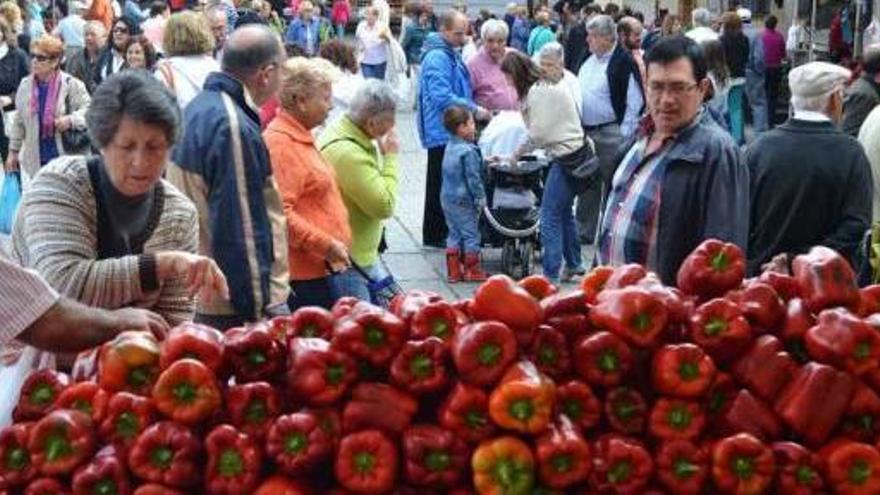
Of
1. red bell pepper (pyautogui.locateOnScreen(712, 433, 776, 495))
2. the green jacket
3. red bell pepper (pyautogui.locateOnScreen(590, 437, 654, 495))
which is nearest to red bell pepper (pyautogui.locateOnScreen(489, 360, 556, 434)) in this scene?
red bell pepper (pyautogui.locateOnScreen(590, 437, 654, 495))

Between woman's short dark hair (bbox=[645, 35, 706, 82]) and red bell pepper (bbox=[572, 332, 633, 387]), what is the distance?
2.24 meters

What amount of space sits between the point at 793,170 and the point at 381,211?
2085mm

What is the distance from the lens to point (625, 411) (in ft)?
8.92

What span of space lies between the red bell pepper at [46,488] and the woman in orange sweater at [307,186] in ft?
11.2

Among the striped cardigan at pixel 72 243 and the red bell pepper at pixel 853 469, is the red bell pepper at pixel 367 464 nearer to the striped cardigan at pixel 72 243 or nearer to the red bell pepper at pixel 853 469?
the red bell pepper at pixel 853 469

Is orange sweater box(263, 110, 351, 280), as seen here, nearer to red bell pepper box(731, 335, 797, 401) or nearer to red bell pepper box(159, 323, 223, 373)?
red bell pepper box(159, 323, 223, 373)

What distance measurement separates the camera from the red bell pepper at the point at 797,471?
2641 millimetres

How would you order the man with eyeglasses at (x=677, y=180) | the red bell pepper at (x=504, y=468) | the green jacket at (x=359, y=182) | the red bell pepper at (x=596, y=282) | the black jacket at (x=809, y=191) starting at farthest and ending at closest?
1. the green jacket at (x=359, y=182)
2. the black jacket at (x=809, y=191)
3. the man with eyeglasses at (x=677, y=180)
4. the red bell pepper at (x=596, y=282)
5. the red bell pepper at (x=504, y=468)

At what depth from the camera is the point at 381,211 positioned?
6922mm

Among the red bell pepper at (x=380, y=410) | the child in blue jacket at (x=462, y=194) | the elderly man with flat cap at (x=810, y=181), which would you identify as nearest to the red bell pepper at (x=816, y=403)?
the red bell pepper at (x=380, y=410)

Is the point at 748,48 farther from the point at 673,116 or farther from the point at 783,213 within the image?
the point at 673,116

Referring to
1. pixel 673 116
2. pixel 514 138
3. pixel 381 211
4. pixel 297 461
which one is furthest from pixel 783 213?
pixel 514 138

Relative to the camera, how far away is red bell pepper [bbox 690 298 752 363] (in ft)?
9.16

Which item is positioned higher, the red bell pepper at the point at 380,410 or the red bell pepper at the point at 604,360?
the red bell pepper at the point at 604,360
